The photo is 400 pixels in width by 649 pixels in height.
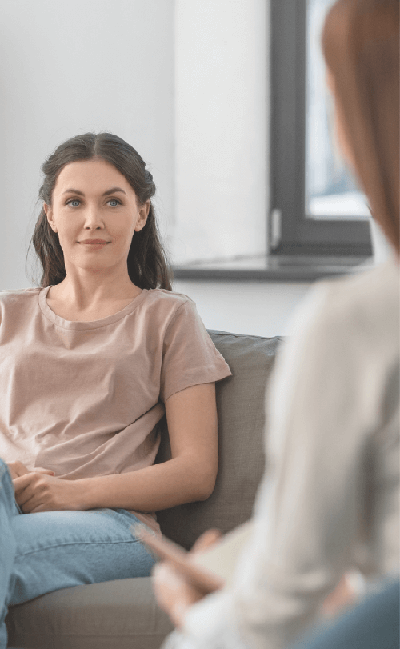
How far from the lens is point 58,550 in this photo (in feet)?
4.43

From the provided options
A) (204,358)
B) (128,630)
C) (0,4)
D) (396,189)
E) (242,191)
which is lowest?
(128,630)

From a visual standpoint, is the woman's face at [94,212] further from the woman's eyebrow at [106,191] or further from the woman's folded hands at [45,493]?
the woman's folded hands at [45,493]

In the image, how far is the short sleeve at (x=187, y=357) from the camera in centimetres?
162

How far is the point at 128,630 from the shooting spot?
1299 millimetres

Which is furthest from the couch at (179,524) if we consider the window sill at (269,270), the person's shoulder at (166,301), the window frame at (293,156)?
the window frame at (293,156)

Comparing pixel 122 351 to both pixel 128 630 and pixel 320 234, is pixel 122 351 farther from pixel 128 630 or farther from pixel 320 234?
pixel 320 234

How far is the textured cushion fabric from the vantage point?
129 centimetres

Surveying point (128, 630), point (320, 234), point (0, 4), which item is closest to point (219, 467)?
point (128, 630)

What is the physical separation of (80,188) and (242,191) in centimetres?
100

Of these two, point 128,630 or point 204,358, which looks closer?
point 128,630

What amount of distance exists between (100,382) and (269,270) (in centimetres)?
81

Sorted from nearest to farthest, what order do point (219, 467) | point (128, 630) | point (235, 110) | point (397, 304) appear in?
point (397, 304) → point (128, 630) → point (219, 467) → point (235, 110)

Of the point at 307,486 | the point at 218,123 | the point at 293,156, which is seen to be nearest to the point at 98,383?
the point at 307,486

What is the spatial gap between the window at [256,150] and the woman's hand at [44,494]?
100 centimetres
